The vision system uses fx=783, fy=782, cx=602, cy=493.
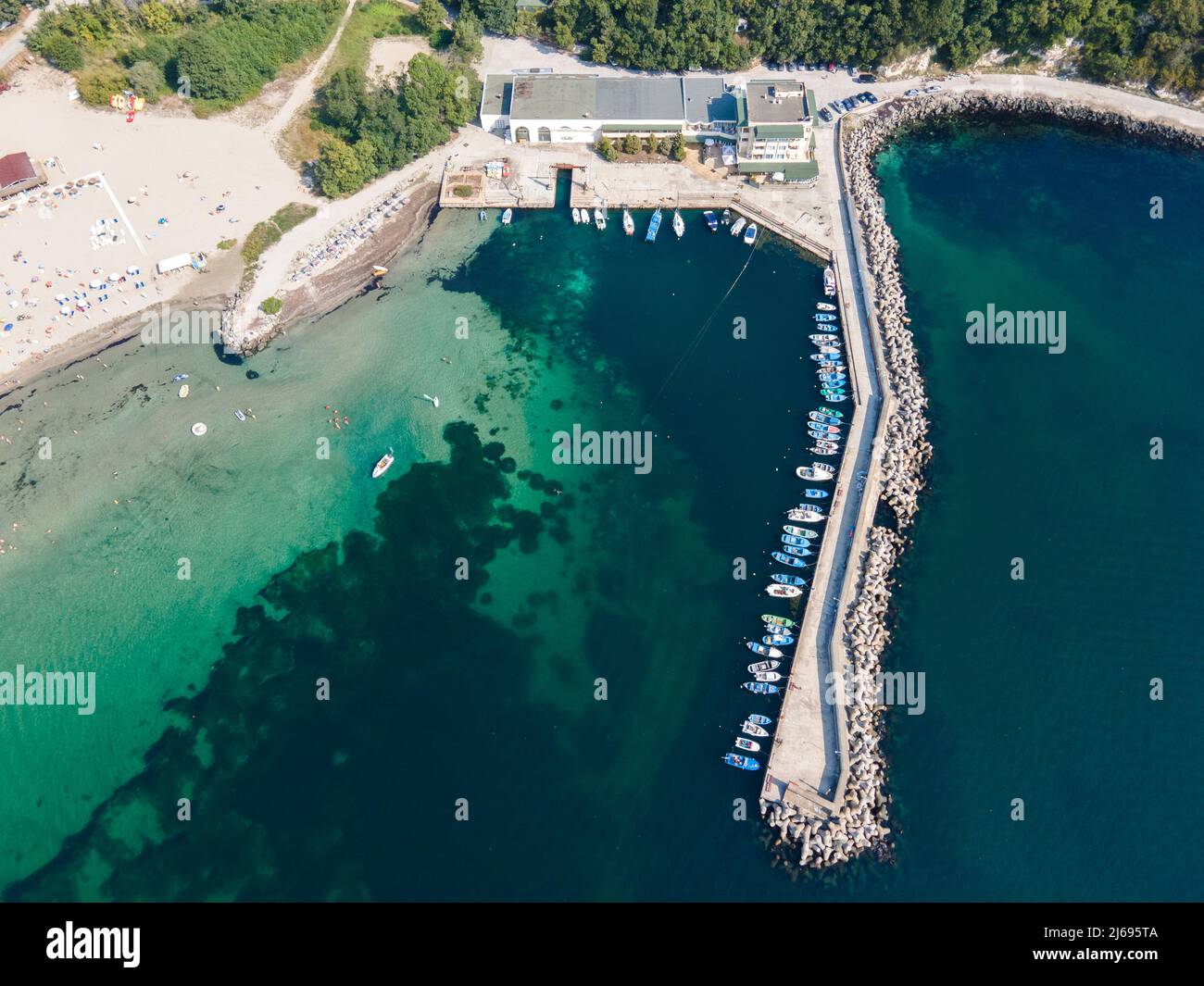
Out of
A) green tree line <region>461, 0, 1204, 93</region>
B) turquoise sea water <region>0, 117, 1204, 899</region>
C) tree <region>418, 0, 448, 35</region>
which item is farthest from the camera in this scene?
tree <region>418, 0, 448, 35</region>

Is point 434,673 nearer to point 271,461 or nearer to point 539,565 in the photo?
point 539,565

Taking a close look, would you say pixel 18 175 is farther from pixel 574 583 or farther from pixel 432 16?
pixel 574 583

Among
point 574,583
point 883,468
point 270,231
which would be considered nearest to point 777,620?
point 574,583

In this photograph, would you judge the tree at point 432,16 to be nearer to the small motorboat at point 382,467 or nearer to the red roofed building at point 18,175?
the red roofed building at point 18,175

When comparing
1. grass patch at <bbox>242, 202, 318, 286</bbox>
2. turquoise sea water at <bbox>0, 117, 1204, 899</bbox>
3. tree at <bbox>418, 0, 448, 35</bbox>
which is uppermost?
tree at <bbox>418, 0, 448, 35</bbox>

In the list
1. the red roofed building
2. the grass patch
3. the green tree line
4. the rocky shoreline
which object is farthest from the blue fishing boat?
the red roofed building

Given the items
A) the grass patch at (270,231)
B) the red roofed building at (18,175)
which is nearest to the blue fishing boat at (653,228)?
the grass patch at (270,231)

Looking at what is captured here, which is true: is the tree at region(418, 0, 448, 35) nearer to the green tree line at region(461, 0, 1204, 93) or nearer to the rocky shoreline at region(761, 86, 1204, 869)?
the green tree line at region(461, 0, 1204, 93)
